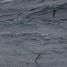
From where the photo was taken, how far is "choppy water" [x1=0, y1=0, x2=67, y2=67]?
14.1 ft

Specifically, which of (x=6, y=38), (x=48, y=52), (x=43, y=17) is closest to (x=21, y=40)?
(x=6, y=38)

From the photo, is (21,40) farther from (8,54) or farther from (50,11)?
(50,11)

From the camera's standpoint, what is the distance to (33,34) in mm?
5121

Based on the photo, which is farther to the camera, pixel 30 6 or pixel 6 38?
pixel 30 6

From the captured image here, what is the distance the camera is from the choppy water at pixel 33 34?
170 inches

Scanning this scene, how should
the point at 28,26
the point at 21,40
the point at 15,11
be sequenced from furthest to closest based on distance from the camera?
the point at 15,11 → the point at 28,26 → the point at 21,40

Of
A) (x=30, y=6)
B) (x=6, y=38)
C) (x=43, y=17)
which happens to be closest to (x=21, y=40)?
(x=6, y=38)

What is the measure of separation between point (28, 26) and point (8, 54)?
104 cm

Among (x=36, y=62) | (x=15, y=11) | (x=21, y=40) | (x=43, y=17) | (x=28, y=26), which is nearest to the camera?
(x=36, y=62)

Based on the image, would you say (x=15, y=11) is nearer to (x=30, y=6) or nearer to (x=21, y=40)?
(x=30, y=6)

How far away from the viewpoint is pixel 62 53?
4.43m

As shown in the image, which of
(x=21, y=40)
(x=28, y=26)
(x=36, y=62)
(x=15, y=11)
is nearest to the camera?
(x=36, y=62)

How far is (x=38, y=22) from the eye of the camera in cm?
559

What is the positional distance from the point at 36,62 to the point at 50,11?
2.01 metres
